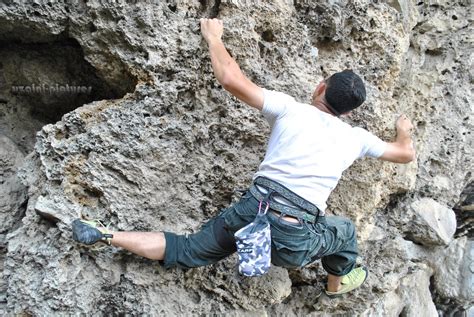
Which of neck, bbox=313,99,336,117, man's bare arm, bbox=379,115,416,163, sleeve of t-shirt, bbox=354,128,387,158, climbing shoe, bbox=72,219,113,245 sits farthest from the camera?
man's bare arm, bbox=379,115,416,163

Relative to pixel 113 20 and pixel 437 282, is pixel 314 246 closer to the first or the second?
pixel 113 20

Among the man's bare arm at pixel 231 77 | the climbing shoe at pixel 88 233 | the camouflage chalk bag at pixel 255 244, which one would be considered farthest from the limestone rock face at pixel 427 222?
the climbing shoe at pixel 88 233

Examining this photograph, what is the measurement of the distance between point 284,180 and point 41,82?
5.66ft

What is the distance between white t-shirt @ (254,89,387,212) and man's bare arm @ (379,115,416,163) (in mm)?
453

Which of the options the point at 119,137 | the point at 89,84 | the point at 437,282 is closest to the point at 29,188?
the point at 119,137

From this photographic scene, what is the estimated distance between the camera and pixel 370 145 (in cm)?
249

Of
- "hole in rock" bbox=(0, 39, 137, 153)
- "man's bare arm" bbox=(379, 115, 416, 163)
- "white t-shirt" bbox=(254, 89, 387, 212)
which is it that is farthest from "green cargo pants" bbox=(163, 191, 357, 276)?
"hole in rock" bbox=(0, 39, 137, 153)

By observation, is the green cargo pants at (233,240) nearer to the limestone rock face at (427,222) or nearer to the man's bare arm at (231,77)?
the man's bare arm at (231,77)

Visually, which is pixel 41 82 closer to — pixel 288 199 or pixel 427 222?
pixel 288 199

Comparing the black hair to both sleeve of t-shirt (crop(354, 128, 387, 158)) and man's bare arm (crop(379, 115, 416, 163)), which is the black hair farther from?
man's bare arm (crop(379, 115, 416, 163))

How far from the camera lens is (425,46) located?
3336 millimetres

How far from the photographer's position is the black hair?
2.22 metres

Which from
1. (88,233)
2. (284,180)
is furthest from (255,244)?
(88,233)

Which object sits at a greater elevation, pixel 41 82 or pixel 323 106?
pixel 323 106
